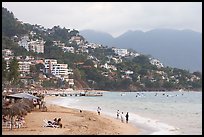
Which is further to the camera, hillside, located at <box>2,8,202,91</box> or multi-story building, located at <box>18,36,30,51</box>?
multi-story building, located at <box>18,36,30,51</box>

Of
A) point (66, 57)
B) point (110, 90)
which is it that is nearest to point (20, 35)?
point (66, 57)

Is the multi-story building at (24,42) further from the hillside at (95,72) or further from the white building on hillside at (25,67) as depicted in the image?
the white building on hillside at (25,67)

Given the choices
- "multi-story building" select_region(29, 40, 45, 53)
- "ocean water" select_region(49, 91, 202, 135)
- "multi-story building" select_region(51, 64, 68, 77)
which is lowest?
"ocean water" select_region(49, 91, 202, 135)

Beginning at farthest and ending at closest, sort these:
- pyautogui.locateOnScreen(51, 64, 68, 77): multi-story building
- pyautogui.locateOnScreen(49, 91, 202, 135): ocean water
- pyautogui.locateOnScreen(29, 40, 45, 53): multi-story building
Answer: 1. pyautogui.locateOnScreen(29, 40, 45, 53): multi-story building
2. pyautogui.locateOnScreen(51, 64, 68, 77): multi-story building
3. pyautogui.locateOnScreen(49, 91, 202, 135): ocean water

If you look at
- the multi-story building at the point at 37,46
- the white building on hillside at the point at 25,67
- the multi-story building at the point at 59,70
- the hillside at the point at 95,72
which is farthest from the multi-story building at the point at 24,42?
the white building on hillside at the point at 25,67

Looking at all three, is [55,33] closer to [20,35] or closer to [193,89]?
[20,35]

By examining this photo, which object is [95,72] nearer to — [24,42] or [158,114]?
[24,42]

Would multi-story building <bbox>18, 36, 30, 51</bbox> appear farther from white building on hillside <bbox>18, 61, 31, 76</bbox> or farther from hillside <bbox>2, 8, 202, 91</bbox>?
white building on hillside <bbox>18, 61, 31, 76</bbox>

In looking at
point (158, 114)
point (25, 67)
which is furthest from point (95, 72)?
point (158, 114)

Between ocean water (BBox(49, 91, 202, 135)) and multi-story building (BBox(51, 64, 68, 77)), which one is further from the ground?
multi-story building (BBox(51, 64, 68, 77))

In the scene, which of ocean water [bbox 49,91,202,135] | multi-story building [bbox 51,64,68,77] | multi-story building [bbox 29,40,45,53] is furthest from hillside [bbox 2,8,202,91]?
ocean water [bbox 49,91,202,135]

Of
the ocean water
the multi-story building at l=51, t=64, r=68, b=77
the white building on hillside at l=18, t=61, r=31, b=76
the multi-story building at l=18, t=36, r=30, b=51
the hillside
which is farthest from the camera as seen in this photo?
the multi-story building at l=18, t=36, r=30, b=51
